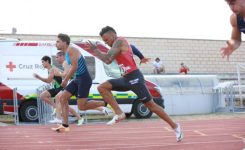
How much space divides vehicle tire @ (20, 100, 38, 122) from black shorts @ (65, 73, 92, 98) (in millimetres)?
6758

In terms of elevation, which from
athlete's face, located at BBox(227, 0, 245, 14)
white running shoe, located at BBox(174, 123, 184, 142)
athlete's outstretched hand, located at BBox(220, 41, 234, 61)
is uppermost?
athlete's face, located at BBox(227, 0, 245, 14)

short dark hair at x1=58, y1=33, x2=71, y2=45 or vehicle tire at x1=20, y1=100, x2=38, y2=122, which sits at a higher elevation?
short dark hair at x1=58, y1=33, x2=71, y2=45

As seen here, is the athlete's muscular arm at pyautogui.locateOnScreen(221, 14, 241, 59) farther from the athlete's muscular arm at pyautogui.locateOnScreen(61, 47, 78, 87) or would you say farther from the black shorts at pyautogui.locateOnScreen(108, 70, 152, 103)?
the athlete's muscular arm at pyautogui.locateOnScreen(61, 47, 78, 87)

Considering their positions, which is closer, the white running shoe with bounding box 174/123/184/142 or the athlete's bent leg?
the white running shoe with bounding box 174/123/184/142

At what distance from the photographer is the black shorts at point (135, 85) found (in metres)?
8.73

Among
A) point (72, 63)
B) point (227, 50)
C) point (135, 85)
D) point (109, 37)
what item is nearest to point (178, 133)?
point (135, 85)

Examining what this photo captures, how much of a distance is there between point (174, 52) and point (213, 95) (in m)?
4.43

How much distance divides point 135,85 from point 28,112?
8.36 m

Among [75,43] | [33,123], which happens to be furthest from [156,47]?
[33,123]

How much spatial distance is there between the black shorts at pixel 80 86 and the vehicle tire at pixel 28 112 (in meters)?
6.76

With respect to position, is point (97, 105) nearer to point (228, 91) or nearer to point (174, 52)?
point (228, 91)

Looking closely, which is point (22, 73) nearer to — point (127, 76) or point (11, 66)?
point (11, 66)

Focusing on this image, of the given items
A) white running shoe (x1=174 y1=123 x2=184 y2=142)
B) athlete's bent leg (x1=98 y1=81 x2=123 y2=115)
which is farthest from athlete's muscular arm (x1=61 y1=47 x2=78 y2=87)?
white running shoe (x1=174 y1=123 x2=184 y2=142)

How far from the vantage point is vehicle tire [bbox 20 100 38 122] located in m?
16.6
